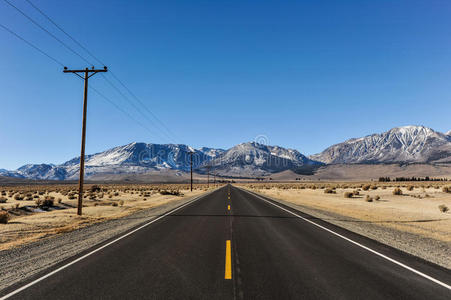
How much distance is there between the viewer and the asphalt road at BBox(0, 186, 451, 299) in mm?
4816

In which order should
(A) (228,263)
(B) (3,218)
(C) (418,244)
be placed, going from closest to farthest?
(A) (228,263) < (C) (418,244) < (B) (3,218)

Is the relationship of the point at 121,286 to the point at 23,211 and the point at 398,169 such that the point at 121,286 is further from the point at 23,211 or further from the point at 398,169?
the point at 398,169

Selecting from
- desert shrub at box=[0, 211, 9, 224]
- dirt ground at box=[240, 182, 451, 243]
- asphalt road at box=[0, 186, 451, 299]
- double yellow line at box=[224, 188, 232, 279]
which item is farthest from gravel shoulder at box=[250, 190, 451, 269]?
desert shrub at box=[0, 211, 9, 224]

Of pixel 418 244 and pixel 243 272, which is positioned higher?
pixel 243 272

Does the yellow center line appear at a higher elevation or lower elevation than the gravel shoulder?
higher

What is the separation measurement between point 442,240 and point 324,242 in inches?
188

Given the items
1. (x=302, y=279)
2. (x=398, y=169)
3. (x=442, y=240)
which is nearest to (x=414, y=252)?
(x=442, y=240)

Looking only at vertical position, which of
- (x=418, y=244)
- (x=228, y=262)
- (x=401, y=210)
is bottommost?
(x=401, y=210)

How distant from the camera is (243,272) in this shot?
583cm

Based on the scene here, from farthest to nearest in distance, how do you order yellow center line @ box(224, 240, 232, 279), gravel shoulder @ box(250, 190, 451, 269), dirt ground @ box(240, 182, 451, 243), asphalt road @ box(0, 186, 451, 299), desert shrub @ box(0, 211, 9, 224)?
1. desert shrub @ box(0, 211, 9, 224)
2. dirt ground @ box(240, 182, 451, 243)
3. gravel shoulder @ box(250, 190, 451, 269)
4. yellow center line @ box(224, 240, 232, 279)
5. asphalt road @ box(0, 186, 451, 299)

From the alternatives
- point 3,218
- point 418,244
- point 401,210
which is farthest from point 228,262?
point 401,210

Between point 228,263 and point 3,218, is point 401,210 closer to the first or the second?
point 228,263

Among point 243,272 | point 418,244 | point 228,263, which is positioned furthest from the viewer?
point 418,244

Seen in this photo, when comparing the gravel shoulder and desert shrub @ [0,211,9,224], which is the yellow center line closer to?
the gravel shoulder
